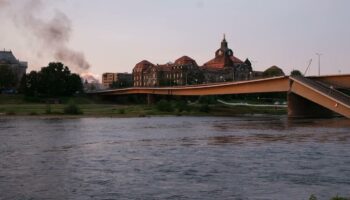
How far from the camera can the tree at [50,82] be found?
188 meters

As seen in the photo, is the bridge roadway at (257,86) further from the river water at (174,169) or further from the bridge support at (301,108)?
the river water at (174,169)

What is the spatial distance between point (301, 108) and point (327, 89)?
1785 centimetres

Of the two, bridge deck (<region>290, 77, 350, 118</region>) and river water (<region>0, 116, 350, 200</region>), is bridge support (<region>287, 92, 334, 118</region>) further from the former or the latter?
river water (<region>0, 116, 350, 200</region>)

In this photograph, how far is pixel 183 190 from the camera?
2734 centimetres

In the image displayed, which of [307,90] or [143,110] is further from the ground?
[307,90]

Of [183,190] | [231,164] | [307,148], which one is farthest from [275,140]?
[183,190]

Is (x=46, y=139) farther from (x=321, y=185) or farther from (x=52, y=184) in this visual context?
(x=321, y=185)

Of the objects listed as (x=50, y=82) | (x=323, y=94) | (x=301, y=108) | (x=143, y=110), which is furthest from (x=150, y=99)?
(x=323, y=94)

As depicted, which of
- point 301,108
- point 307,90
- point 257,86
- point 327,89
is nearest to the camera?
point 327,89

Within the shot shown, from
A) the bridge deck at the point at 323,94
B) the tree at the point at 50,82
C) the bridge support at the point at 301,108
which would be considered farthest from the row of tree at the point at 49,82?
the bridge deck at the point at 323,94

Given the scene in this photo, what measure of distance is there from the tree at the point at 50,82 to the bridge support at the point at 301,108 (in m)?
98.3

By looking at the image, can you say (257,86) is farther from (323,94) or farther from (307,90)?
(323,94)

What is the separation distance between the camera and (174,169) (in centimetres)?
3403

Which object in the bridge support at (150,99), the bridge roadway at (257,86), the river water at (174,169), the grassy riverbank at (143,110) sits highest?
the bridge roadway at (257,86)
